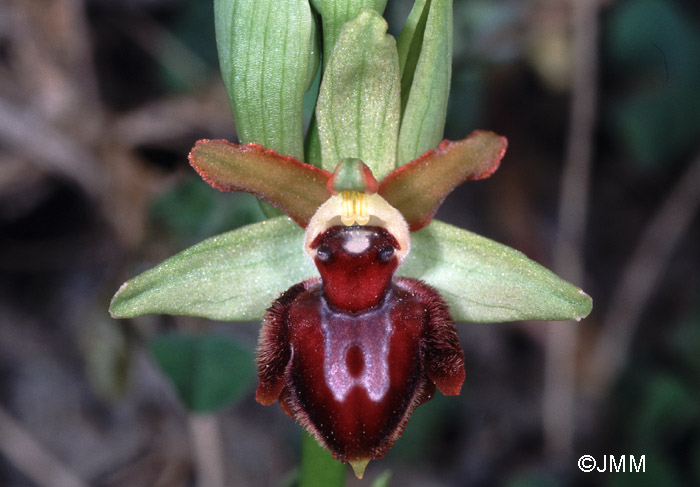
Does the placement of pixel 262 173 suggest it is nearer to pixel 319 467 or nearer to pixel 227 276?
pixel 227 276

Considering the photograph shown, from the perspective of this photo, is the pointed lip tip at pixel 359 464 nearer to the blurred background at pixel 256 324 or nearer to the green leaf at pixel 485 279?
the green leaf at pixel 485 279

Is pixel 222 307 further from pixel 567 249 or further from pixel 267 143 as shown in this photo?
pixel 567 249

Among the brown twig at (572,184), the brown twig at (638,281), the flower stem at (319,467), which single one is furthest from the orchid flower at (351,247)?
the brown twig at (638,281)

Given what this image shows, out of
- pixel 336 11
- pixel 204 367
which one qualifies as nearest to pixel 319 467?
pixel 204 367

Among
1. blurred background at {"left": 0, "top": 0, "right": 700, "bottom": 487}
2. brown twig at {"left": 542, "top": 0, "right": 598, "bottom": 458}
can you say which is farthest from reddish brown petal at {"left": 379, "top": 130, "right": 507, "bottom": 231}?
brown twig at {"left": 542, "top": 0, "right": 598, "bottom": 458}

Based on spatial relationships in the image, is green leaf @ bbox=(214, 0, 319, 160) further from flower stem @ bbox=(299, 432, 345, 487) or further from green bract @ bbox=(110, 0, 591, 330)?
flower stem @ bbox=(299, 432, 345, 487)
